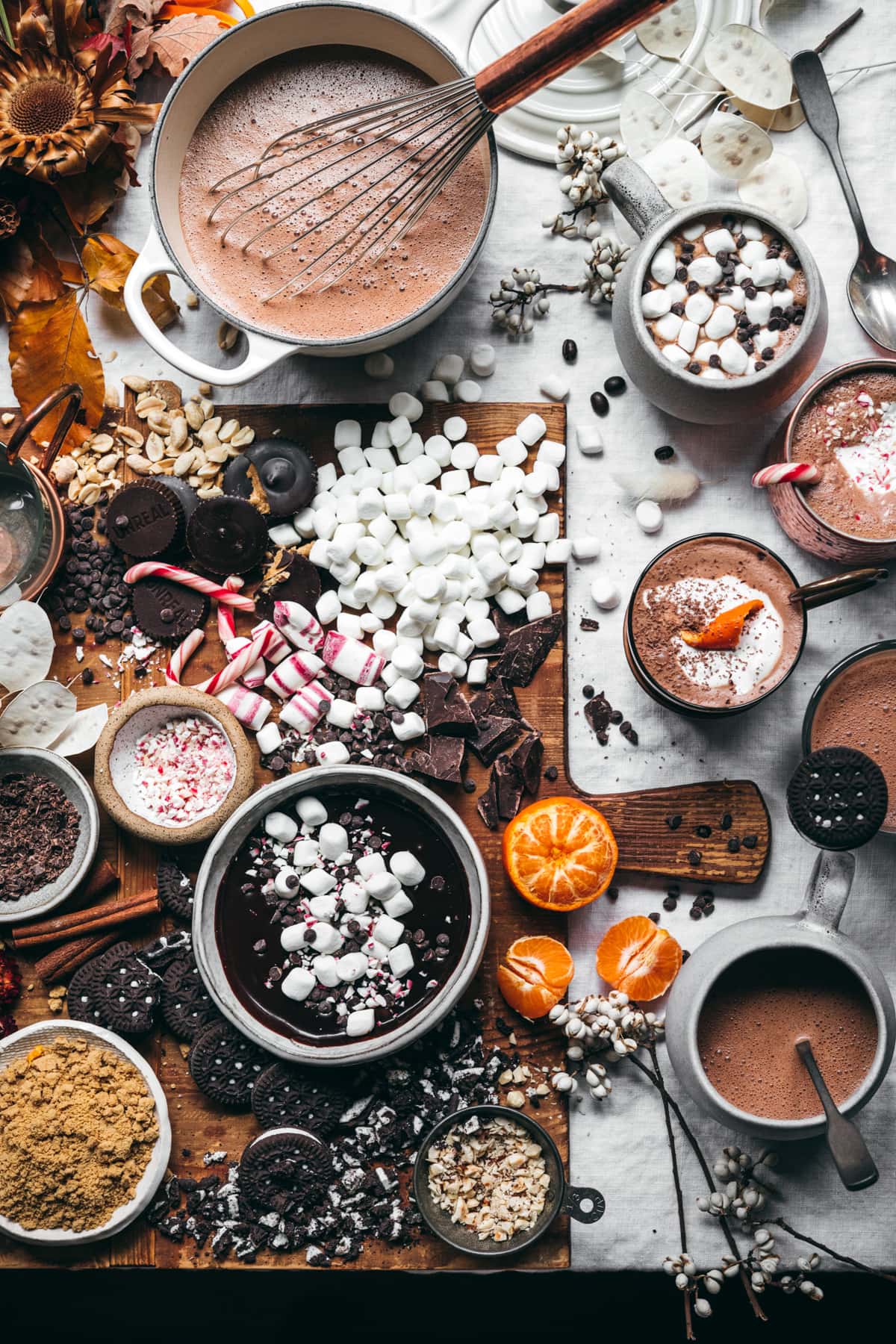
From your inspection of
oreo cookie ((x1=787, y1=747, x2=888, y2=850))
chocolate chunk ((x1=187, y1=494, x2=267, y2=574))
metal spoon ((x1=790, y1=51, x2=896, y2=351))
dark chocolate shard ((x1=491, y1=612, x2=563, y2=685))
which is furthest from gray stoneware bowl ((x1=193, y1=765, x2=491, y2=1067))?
metal spoon ((x1=790, y1=51, x2=896, y2=351))

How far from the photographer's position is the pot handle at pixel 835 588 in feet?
4.92

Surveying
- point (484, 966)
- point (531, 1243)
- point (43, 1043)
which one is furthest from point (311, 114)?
point (531, 1243)

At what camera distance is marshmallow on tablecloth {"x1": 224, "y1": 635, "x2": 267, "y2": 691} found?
1663mm

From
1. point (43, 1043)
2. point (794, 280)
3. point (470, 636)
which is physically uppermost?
point (794, 280)

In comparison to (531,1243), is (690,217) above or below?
above

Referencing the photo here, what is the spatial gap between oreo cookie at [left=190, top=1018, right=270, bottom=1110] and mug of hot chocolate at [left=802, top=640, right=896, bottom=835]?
3.30ft

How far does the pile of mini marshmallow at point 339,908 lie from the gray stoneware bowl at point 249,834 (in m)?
0.05

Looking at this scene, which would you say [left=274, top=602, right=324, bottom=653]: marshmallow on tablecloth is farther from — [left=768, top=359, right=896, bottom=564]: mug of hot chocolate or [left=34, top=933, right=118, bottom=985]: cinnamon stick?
[left=768, top=359, right=896, bottom=564]: mug of hot chocolate

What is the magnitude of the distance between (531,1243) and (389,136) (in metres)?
1.75

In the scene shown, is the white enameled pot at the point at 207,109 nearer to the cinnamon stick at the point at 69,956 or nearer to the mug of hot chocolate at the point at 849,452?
the mug of hot chocolate at the point at 849,452

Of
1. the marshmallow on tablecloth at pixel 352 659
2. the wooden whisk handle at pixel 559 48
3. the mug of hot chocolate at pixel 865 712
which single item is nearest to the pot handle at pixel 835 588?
the mug of hot chocolate at pixel 865 712

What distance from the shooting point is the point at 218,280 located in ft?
5.22

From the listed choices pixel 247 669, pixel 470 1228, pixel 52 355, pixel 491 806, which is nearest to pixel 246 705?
pixel 247 669

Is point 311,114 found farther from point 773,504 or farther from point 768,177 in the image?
point 773,504
